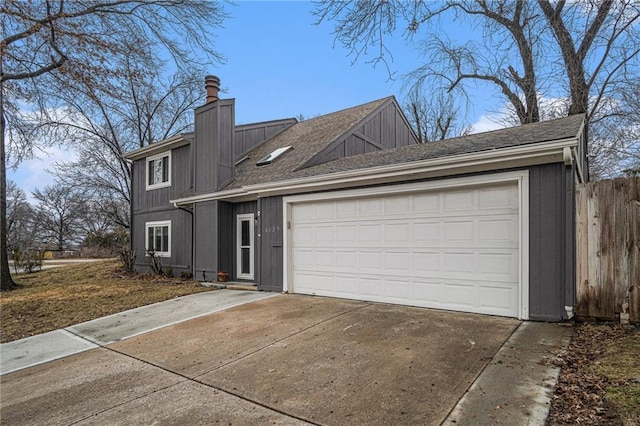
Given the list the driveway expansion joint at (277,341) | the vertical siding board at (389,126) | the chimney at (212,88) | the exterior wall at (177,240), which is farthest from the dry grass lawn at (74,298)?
the vertical siding board at (389,126)

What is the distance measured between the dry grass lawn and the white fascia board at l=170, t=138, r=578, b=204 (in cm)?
397

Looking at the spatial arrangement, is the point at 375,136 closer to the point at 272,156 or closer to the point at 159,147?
the point at 272,156

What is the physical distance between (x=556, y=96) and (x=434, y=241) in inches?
386

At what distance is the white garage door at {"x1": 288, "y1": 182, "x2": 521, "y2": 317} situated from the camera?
→ 5.70 metres

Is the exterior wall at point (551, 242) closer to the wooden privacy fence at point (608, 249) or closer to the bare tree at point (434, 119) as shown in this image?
the wooden privacy fence at point (608, 249)

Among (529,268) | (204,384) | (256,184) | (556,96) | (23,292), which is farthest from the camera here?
(556,96)

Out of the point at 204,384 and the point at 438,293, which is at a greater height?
the point at 438,293

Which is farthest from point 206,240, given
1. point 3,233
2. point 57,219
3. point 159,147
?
point 57,219

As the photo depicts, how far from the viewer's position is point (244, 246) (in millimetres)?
10781

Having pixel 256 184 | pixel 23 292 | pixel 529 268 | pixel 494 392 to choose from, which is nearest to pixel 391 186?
pixel 529 268

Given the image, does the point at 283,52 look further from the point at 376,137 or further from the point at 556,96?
the point at 556,96

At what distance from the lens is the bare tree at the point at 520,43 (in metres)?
4.91

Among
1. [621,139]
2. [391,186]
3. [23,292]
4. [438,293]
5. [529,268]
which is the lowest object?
[23,292]

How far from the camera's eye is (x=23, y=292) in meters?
11.4
